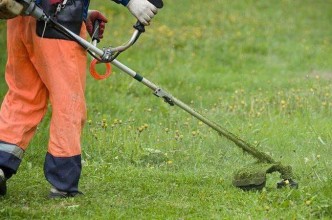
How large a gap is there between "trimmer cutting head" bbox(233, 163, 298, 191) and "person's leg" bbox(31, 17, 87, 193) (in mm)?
1138

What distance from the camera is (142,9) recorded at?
5727 mm

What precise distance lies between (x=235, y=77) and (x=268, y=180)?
15.6 ft

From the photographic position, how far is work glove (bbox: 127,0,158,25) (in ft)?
18.8

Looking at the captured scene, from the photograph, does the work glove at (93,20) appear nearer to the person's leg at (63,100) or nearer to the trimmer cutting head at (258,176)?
the person's leg at (63,100)

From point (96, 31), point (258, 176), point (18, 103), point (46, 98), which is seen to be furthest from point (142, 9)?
point (258, 176)

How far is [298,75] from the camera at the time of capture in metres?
11.6

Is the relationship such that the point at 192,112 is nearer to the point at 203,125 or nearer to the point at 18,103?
the point at 18,103

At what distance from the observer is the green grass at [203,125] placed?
5.79m

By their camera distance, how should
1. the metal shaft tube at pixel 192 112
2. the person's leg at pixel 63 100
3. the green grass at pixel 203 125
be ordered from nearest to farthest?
1. the person's leg at pixel 63 100
2. the green grass at pixel 203 125
3. the metal shaft tube at pixel 192 112

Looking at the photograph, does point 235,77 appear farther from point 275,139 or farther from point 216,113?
point 275,139

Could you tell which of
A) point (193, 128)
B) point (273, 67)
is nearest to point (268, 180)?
point (193, 128)

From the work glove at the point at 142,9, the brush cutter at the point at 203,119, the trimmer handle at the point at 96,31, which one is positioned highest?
the work glove at the point at 142,9

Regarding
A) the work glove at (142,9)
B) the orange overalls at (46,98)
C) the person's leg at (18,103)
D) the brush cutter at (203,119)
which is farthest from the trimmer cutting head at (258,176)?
the person's leg at (18,103)

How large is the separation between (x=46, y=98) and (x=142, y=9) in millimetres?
867
